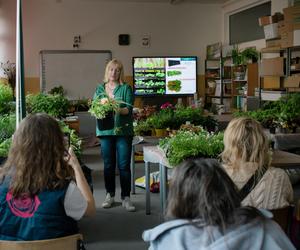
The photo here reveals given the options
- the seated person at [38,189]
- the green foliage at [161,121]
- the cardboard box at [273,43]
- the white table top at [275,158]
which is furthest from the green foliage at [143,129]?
the cardboard box at [273,43]

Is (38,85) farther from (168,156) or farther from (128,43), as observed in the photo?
(168,156)

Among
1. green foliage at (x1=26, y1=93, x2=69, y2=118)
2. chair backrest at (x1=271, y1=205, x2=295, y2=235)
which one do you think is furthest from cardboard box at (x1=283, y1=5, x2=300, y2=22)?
chair backrest at (x1=271, y1=205, x2=295, y2=235)

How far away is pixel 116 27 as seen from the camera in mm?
11328

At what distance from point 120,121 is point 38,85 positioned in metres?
7.08

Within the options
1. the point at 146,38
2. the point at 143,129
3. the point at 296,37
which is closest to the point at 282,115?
the point at 143,129

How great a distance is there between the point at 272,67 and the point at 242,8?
3209 millimetres

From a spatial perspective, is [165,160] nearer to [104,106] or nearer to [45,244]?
[104,106]

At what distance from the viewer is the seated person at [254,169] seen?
2367mm

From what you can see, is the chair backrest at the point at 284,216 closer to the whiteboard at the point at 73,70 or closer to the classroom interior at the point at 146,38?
the classroom interior at the point at 146,38

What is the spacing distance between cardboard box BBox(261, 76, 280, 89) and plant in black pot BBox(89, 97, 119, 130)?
14.8ft

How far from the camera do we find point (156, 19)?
11.5 meters

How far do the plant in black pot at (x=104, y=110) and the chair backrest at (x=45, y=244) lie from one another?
2.59m

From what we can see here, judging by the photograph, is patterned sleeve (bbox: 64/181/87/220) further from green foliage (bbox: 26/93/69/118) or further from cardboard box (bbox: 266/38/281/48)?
cardboard box (bbox: 266/38/281/48)

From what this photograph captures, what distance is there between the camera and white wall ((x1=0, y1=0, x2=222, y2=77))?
11.0 meters
